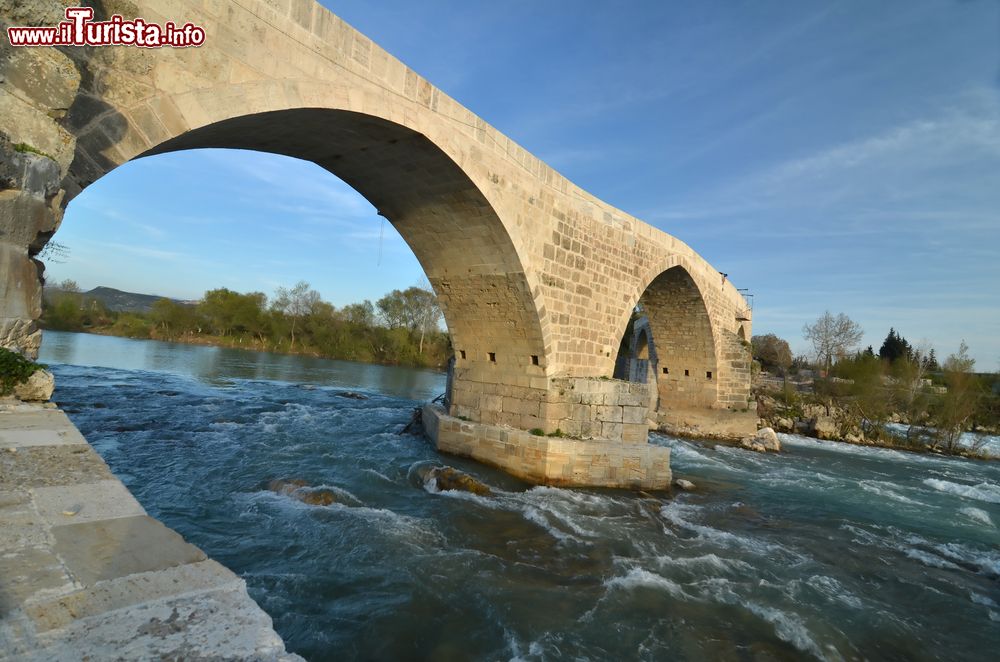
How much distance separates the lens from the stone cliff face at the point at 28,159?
2.60 metres

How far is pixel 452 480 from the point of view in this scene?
711 centimetres

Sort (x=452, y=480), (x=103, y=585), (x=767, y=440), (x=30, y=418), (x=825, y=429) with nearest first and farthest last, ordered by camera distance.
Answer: (x=103, y=585) < (x=30, y=418) < (x=452, y=480) < (x=767, y=440) < (x=825, y=429)

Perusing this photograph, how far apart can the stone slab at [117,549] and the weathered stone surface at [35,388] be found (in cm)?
162

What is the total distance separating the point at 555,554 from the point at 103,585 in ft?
14.7

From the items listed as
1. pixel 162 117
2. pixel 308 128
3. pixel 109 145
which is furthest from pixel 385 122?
pixel 109 145

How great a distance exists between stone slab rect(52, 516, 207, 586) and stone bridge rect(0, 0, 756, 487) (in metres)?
1.80

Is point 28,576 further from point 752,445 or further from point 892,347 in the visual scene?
point 892,347

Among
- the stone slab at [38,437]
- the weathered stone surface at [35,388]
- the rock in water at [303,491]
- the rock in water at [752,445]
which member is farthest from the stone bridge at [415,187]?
the rock in water at [752,445]

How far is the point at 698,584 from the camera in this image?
4.89m

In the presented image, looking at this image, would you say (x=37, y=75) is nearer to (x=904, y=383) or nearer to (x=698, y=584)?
(x=698, y=584)

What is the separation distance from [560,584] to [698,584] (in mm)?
1409

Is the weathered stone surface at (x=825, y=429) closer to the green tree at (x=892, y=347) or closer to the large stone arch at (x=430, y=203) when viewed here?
the large stone arch at (x=430, y=203)

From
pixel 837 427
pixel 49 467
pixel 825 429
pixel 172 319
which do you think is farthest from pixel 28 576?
pixel 172 319

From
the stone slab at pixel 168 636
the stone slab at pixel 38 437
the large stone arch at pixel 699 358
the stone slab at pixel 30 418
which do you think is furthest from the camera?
the large stone arch at pixel 699 358
